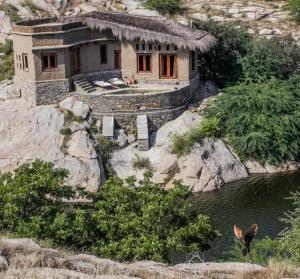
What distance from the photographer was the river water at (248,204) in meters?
30.6

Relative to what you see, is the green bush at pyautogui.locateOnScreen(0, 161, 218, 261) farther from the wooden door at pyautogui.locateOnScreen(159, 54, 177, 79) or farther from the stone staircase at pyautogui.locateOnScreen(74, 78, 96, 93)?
the wooden door at pyautogui.locateOnScreen(159, 54, 177, 79)

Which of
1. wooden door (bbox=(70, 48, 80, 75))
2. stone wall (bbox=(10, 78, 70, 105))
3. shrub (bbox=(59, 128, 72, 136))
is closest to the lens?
shrub (bbox=(59, 128, 72, 136))

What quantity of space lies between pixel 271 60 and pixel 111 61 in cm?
1169

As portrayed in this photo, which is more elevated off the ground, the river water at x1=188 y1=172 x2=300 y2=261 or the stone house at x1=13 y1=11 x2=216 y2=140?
the stone house at x1=13 y1=11 x2=216 y2=140

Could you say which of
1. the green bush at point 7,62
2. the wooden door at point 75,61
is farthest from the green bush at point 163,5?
the green bush at point 7,62

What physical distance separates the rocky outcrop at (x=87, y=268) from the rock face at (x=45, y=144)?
882 inches

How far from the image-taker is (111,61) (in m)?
45.5

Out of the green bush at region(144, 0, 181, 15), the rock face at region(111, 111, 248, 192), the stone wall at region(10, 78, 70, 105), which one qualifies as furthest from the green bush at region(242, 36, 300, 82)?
the stone wall at region(10, 78, 70, 105)

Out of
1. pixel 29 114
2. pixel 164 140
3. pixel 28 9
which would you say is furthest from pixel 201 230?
pixel 28 9

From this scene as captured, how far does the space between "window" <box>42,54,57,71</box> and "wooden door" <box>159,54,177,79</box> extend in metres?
7.56

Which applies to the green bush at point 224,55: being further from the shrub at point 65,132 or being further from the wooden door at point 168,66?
the shrub at point 65,132

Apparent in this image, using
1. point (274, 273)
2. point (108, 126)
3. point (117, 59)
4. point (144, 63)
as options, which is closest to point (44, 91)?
point (108, 126)

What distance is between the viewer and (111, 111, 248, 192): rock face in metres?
37.7

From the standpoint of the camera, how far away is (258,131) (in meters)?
39.8
